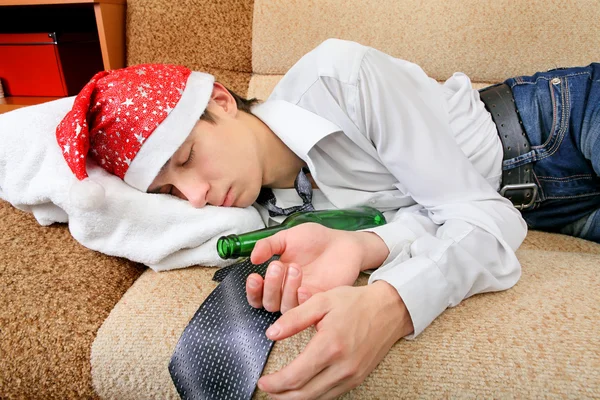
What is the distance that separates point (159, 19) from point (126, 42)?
5.8 inches

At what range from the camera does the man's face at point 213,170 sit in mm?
720

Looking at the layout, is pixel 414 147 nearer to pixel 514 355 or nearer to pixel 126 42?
pixel 514 355

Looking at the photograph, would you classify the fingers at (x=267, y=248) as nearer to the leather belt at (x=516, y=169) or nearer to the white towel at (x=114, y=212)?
the white towel at (x=114, y=212)

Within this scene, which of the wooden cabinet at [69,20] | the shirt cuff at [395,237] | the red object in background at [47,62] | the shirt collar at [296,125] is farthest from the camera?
the red object in background at [47,62]

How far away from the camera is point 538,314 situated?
22.0 inches

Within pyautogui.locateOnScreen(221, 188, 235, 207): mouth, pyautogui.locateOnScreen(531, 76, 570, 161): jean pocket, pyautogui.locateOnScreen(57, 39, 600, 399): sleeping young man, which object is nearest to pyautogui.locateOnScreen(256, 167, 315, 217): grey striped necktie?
pyautogui.locateOnScreen(57, 39, 600, 399): sleeping young man

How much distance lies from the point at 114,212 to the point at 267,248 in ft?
1.00

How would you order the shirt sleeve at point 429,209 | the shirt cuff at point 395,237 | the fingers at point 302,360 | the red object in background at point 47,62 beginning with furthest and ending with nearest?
the red object in background at point 47,62
the shirt cuff at point 395,237
the shirt sleeve at point 429,209
the fingers at point 302,360

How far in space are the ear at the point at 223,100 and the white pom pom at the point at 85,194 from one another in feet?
0.97

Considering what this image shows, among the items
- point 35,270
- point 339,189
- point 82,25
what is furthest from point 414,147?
point 82,25

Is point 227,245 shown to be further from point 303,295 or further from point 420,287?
point 420,287

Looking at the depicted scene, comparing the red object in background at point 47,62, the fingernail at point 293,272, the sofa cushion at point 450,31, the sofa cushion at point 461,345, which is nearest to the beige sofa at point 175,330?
the sofa cushion at point 461,345

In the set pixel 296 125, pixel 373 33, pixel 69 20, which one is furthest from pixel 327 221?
pixel 69 20

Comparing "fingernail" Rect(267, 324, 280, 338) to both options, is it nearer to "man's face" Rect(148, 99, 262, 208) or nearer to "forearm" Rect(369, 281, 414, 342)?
"forearm" Rect(369, 281, 414, 342)
